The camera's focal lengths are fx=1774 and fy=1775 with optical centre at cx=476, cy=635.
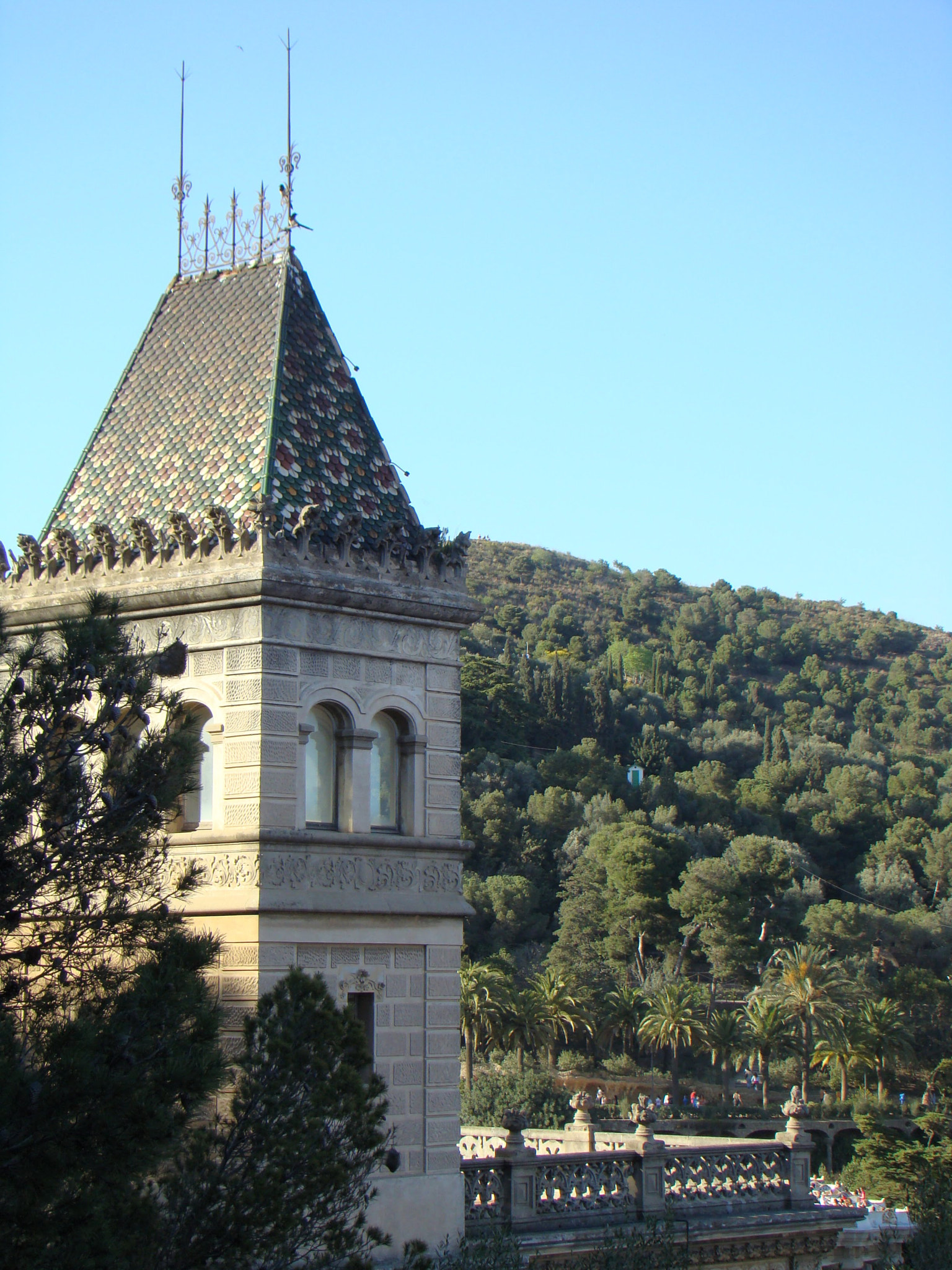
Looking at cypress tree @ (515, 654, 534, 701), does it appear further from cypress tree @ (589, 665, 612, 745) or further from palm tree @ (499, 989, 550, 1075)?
palm tree @ (499, 989, 550, 1075)

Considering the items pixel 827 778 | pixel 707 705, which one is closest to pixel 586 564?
pixel 707 705

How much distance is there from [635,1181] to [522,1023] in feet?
168

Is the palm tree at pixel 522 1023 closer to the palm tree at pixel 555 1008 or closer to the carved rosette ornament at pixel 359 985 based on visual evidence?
the palm tree at pixel 555 1008

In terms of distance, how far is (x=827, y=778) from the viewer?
116 m

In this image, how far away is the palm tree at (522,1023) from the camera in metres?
69.8

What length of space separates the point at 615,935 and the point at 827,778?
32156mm

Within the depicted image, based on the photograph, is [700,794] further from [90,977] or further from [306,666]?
[90,977]

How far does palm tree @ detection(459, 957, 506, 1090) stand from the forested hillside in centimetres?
1244

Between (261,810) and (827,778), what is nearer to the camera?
(261,810)

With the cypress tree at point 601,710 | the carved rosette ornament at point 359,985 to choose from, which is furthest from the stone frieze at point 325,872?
the cypress tree at point 601,710

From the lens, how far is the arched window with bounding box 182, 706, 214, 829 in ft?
59.6

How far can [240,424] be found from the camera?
19719 mm

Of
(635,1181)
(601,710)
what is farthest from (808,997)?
(635,1181)

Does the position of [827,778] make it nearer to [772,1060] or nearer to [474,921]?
[474,921]
